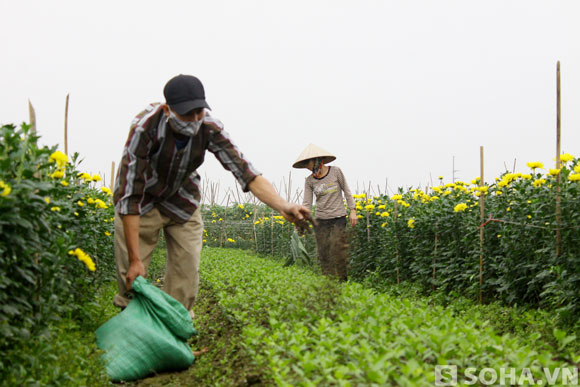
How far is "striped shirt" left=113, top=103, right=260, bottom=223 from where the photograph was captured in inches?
137

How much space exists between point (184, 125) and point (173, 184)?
52 cm

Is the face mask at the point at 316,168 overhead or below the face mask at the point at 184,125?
below

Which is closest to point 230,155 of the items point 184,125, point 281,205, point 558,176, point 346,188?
point 184,125

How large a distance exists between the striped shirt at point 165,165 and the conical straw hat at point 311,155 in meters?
4.06

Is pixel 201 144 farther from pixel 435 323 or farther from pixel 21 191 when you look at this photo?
pixel 435 323

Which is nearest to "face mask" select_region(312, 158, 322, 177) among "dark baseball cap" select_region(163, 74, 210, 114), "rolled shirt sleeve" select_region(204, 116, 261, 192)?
"rolled shirt sleeve" select_region(204, 116, 261, 192)

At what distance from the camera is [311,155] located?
7883 millimetres

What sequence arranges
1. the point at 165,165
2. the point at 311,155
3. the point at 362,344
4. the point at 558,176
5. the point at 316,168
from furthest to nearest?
the point at 311,155
the point at 316,168
the point at 558,176
the point at 165,165
the point at 362,344

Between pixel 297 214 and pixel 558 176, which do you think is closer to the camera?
pixel 297 214

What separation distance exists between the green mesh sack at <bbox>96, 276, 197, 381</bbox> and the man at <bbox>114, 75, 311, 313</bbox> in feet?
0.66

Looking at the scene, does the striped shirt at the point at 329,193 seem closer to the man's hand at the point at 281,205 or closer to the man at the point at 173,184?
the man at the point at 173,184

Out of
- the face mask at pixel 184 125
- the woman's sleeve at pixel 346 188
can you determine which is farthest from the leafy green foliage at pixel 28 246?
the woman's sleeve at pixel 346 188

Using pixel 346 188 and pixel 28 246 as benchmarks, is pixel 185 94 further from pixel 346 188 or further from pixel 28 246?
pixel 346 188

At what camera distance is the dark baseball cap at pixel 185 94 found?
3.27 m
